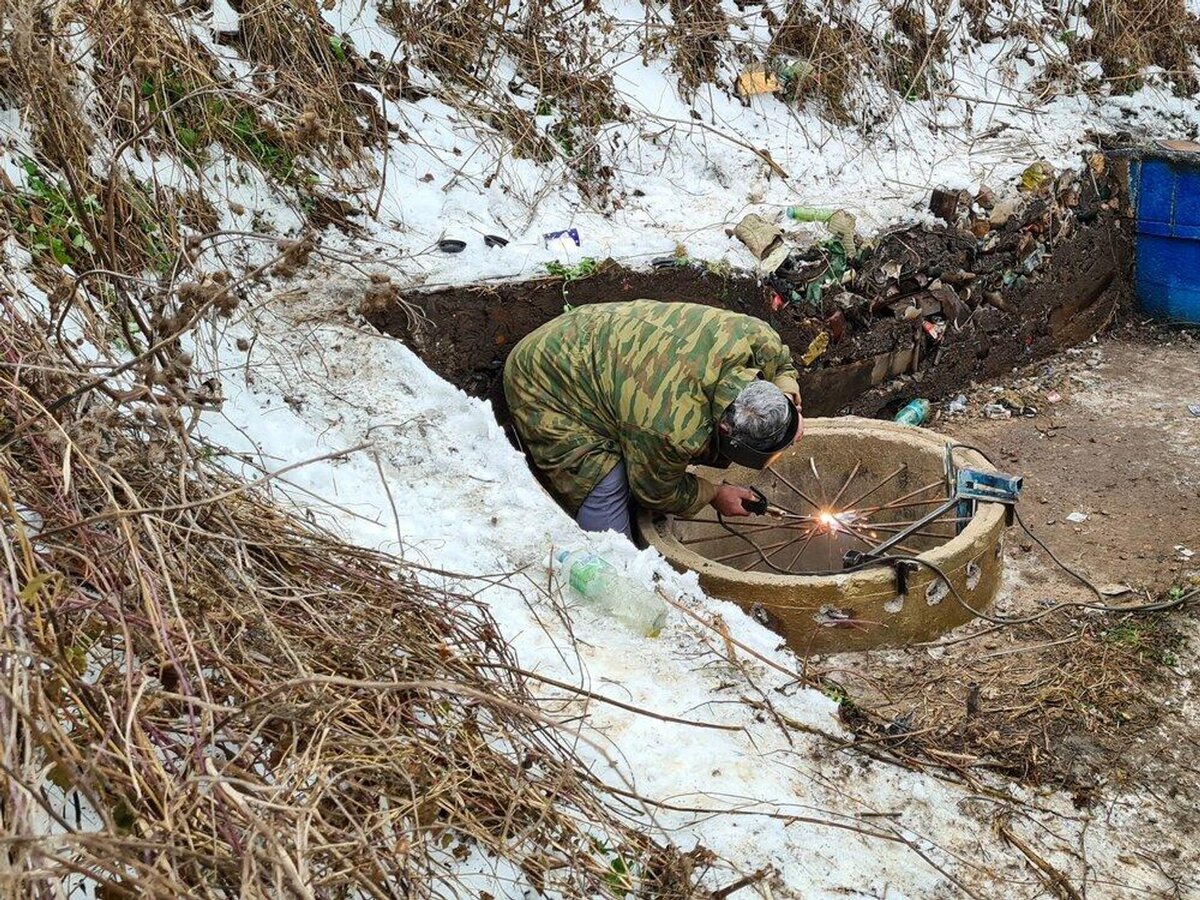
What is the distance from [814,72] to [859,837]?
573cm

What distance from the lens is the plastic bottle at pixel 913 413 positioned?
22.6ft

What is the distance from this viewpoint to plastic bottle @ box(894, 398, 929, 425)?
6.89 meters

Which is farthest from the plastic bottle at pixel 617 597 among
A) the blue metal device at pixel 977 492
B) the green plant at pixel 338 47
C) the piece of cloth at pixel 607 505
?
the green plant at pixel 338 47

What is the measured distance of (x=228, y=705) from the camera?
271 cm

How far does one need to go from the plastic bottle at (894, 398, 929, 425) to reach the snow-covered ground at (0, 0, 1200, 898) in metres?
1.19

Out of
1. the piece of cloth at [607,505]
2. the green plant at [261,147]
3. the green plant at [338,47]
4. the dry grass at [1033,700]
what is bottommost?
the dry grass at [1033,700]

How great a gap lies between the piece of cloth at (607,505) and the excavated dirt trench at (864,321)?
76 cm

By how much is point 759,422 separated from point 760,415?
0.10 feet

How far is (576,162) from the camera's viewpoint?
6.46 metres

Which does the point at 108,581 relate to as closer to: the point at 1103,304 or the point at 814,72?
the point at 814,72

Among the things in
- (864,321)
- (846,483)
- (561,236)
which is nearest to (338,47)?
(561,236)

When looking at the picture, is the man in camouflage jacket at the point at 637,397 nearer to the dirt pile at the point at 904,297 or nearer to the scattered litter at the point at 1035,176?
the dirt pile at the point at 904,297

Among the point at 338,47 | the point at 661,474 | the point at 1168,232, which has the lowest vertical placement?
the point at 661,474

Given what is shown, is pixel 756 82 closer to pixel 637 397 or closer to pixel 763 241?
pixel 763 241
